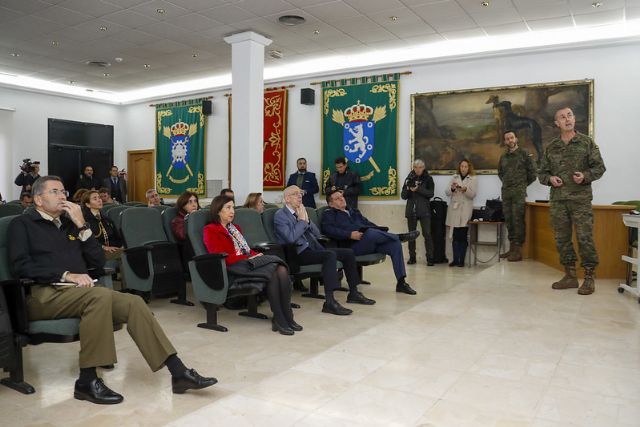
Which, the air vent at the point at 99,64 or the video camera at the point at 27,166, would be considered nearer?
the air vent at the point at 99,64

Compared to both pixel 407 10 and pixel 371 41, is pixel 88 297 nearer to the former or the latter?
pixel 407 10

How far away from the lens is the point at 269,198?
10.1 meters

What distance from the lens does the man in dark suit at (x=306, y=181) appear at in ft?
30.2

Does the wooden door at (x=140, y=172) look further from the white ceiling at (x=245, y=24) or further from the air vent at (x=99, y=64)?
the white ceiling at (x=245, y=24)

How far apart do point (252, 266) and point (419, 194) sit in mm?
4491

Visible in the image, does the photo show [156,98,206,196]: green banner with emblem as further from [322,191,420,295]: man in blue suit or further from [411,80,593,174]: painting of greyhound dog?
[322,191,420,295]: man in blue suit

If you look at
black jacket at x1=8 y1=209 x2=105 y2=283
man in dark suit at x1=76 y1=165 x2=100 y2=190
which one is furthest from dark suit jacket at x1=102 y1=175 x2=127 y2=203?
black jacket at x1=8 y1=209 x2=105 y2=283

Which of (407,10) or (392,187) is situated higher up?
(407,10)

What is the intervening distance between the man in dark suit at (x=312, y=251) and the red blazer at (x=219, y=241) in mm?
686

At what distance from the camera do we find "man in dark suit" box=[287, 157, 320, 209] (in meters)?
9.20

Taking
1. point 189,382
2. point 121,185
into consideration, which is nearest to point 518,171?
point 189,382

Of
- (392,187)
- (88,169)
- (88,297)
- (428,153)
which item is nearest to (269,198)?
(392,187)

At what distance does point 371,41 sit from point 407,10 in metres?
1.45

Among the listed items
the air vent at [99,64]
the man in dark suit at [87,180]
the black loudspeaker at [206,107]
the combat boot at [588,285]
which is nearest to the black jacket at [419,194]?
the combat boot at [588,285]
